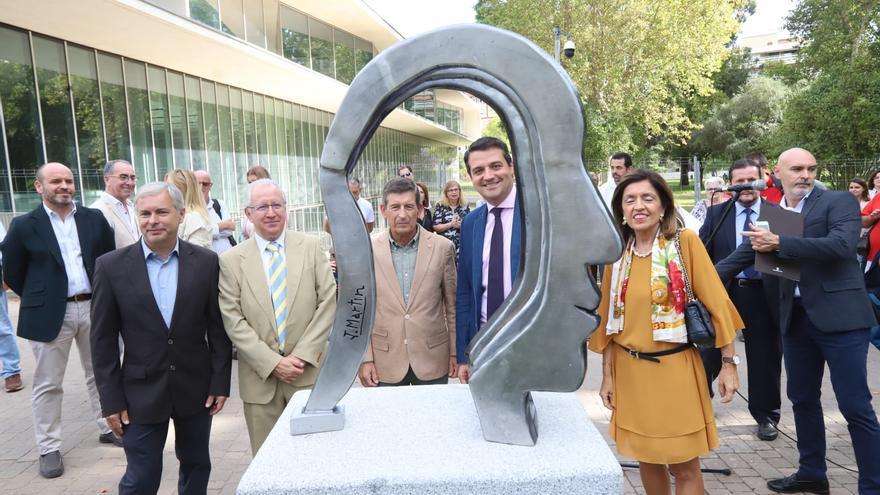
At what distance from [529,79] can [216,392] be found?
2.21 metres

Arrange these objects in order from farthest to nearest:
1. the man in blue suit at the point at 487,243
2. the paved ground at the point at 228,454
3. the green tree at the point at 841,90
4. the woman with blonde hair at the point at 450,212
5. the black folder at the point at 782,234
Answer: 1. the green tree at the point at 841,90
2. the woman with blonde hair at the point at 450,212
3. the paved ground at the point at 228,454
4. the black folder at the point at 782,234
5. the man in blue suit at the point at 487,243

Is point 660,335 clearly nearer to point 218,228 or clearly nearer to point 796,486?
point 796,486

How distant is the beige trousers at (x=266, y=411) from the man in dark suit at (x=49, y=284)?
2.10 m

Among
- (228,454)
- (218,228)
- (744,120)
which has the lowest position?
(228,454)

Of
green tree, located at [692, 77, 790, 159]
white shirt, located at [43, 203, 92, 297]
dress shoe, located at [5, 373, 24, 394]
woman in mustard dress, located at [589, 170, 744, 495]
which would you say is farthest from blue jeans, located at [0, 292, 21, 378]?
green tree, located at [692, 77, 790, 159]

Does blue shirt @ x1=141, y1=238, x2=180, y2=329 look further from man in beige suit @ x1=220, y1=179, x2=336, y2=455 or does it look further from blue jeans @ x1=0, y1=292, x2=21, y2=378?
blue jeans @ x1=0, y1=292, x2=21, y2=378

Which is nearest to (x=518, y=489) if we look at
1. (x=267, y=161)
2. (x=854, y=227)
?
(x=854, y=227)

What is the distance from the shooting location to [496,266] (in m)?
2.90

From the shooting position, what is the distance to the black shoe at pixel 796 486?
3582 millimetres

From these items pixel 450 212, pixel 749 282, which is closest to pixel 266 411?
pixel 749 282

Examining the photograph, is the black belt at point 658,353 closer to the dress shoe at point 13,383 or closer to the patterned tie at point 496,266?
the patterned tie at point 496,266

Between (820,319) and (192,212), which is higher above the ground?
(192,212)

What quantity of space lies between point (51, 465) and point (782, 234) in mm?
5149
